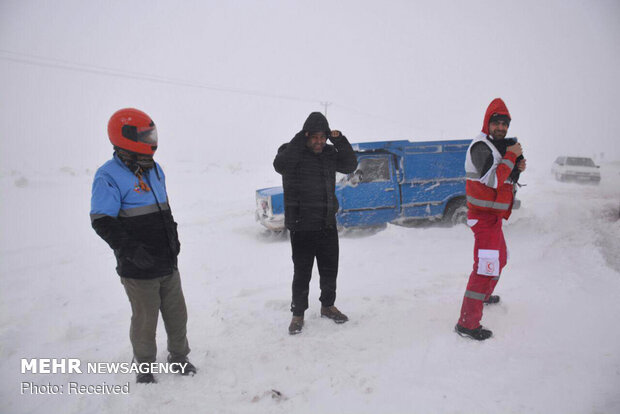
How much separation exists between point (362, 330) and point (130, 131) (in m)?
2.58

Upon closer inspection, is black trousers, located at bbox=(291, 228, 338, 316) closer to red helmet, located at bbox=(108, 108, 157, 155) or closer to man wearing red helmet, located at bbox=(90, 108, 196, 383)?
man wearing red helmet, located at bbox=(90, 108, 196, 383)

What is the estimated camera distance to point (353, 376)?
235cm

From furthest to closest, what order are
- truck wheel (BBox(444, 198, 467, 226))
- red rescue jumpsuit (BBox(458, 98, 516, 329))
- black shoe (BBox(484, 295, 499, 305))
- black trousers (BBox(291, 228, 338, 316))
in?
1. truck wheel (BBox(444, 198, 467, 226))
2. black shoe (BBox(484, 295, 499, 305))
3. black trousers (BBox(291, 228, 338, 316))
4. red rescue jumpsuit (BBox(458, 98, 516, 329))

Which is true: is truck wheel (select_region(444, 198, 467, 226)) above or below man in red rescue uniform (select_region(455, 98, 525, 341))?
below

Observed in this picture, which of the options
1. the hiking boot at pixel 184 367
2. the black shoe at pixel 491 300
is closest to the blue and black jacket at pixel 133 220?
the hiking boot at pixel 184 367

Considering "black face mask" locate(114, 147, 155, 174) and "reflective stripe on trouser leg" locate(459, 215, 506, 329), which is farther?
"reflective stripe on trouser leg" locate(459, 215, 506, 329)

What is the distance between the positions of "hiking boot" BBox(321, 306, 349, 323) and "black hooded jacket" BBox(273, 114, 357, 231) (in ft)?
2.90

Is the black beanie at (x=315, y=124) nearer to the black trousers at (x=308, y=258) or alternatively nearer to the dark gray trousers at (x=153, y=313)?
the black trousers at (x=308, y=258)

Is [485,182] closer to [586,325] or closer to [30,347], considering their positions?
[586,325]

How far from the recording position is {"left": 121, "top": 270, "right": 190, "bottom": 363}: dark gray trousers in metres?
2.28

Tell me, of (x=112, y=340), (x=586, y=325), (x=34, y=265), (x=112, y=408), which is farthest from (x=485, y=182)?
(x=34, y=265)

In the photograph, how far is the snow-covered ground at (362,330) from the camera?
2146 mm

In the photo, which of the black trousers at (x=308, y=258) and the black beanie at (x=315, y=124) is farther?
the black trousers at (x=308, y=258)

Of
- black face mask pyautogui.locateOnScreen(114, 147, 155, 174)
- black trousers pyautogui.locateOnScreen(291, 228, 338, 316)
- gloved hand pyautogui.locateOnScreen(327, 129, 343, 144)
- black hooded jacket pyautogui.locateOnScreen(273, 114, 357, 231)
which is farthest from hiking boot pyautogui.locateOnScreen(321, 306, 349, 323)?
black face mask pyautogui.locateOnScreen(114, 147, 155, 174)
